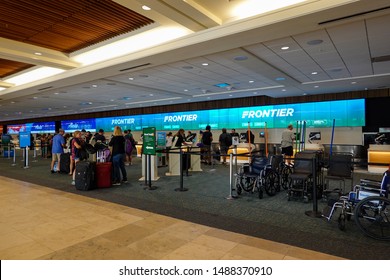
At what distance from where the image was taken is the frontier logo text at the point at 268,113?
12.7m

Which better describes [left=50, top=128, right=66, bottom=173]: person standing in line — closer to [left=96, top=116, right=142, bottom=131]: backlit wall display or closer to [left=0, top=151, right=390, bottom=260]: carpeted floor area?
[left=0, top=151, right=390, bottom=260]: carpeted floor area

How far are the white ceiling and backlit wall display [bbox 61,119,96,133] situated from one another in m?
12.0

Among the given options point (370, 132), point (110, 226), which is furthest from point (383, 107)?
point (110, 226)

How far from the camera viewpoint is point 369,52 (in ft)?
18.9

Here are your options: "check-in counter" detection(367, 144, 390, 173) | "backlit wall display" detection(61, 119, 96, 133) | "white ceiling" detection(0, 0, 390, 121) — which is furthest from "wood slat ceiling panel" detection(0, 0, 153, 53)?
"backlit wall display" detection(61, 119, 96, 133)

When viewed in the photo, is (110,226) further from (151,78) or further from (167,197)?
(151,78)

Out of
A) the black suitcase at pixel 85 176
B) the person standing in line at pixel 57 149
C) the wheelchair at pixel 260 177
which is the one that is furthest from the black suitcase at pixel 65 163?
the wheelchair at pixel 260 177

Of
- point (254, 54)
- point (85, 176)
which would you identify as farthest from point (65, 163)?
point (254, 54)

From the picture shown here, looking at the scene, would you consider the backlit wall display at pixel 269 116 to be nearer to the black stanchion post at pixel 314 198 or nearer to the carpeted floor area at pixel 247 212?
the carpeted floor area at pixel 247 212

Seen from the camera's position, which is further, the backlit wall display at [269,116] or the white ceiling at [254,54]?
the backlit wall display at [269,116]

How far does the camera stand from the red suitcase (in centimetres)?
640

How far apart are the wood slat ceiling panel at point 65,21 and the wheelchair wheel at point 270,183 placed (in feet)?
13.5

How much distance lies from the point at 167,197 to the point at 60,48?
4.89 meters

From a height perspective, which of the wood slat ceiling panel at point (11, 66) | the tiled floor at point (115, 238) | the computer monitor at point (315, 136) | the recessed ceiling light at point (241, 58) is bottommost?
the tiled floor at point (115, 238)
